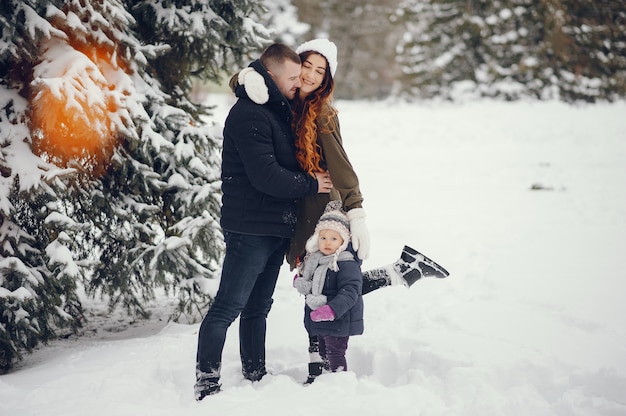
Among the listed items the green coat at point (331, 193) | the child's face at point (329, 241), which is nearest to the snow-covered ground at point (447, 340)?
the child's face at point (329, 241)

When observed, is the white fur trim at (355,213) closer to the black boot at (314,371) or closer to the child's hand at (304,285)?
the child's hand at (304,285)

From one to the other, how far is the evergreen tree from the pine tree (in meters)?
18.0

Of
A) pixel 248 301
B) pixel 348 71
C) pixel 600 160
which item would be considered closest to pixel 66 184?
pixel 248 301

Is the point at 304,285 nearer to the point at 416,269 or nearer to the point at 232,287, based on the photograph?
the point at 232,287

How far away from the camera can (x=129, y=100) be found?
4266 millimetres

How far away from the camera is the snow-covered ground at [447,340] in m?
3.30

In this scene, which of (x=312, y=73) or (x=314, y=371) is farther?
(x=314, y=371)

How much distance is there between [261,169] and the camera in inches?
124

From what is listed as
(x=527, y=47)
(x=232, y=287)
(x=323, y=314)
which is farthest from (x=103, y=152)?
(x=527, y=47)

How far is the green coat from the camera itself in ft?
11.4

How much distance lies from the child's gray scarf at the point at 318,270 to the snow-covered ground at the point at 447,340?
486 mm

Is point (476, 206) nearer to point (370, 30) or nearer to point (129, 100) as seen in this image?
point (129, 100)

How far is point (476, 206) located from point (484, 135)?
22.7ft

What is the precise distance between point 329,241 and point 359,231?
0.65 feet
